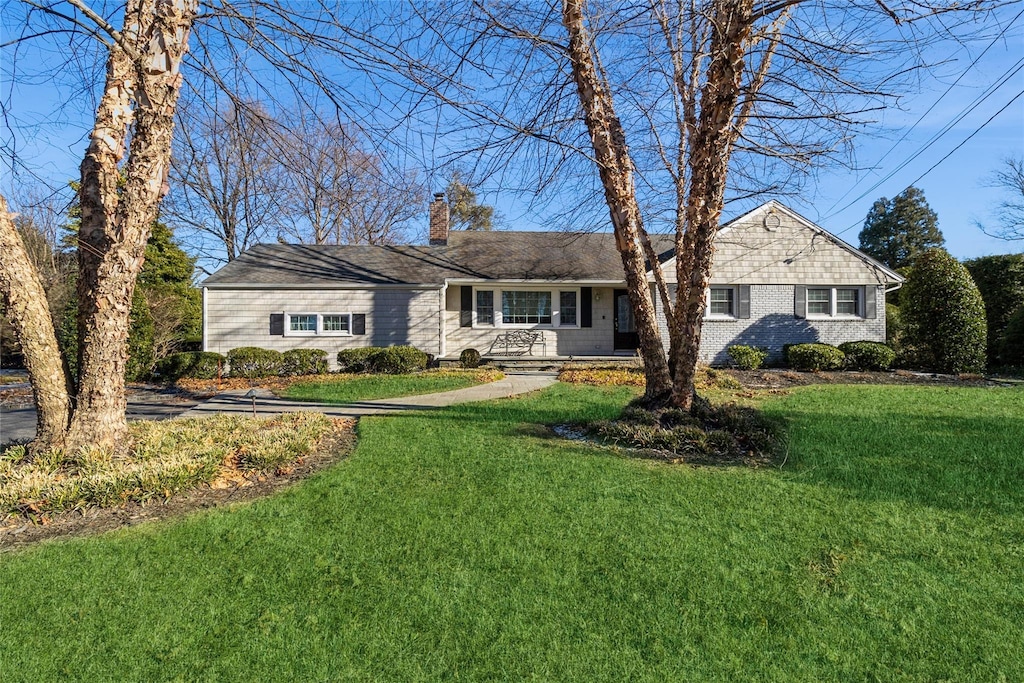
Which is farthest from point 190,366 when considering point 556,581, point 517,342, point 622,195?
point 556,581

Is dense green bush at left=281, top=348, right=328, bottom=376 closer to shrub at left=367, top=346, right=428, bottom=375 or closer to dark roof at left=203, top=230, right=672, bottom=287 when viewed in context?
shrub at left=367, top=346, right=428, bottom=375

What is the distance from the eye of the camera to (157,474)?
4309mm

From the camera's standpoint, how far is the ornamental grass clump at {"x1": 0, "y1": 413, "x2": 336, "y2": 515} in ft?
13.1

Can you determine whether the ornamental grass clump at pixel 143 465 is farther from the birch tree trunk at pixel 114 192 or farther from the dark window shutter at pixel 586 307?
the dark window shutter at pixel 586 307

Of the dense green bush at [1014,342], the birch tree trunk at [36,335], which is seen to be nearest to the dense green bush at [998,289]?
the dense green bush at [1014,342]

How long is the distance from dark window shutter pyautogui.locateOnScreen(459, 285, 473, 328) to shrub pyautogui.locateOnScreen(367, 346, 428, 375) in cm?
271

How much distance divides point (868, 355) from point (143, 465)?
15.9m

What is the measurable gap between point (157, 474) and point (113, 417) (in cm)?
102

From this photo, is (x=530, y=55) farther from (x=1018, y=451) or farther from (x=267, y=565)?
(x=1018, y=451)

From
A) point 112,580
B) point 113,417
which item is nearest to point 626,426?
point 112,580

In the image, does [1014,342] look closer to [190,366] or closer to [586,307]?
[586,307]

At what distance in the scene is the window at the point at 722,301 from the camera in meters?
15.8

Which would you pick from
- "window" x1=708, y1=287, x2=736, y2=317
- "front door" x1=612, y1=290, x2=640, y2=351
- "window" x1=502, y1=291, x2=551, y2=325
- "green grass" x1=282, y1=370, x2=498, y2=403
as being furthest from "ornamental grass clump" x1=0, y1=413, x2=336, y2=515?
"window" x1=708, y1=287, x2=736, y2=317

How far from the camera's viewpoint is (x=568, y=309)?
54.7 ft
